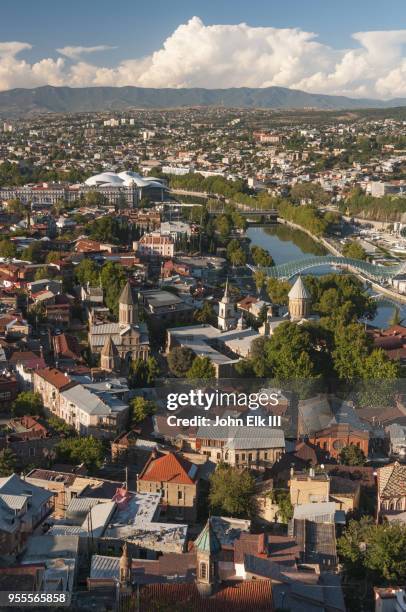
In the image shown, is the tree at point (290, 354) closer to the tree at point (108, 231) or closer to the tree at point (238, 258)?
the tree at point (238, 258)

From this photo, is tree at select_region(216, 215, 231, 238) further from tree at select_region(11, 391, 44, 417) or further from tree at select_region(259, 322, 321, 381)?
tree at select_region(11, 391, 44, 417)

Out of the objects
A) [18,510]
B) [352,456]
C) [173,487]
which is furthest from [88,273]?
[18,510]

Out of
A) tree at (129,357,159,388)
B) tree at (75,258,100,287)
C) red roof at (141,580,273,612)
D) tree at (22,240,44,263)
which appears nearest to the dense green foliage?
tree at (22,240,44,263)

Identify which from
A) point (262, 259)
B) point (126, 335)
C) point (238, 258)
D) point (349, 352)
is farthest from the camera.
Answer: point (238, 258)

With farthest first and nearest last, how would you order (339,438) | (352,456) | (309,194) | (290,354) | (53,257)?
1. (309,194)
2. (53,257)
3. (290,354)
4. (339,438)
5. (352,456)

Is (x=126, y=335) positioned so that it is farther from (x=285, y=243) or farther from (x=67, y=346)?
(x=285, y=243)

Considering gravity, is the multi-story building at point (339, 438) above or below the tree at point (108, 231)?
above

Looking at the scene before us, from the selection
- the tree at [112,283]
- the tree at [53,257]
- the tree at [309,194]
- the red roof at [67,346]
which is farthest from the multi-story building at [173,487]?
the tree at [309,194]
